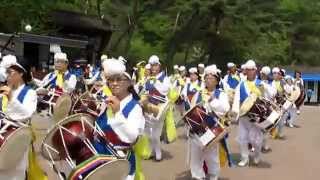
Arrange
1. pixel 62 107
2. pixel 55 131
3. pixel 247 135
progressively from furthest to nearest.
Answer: pixel 247 135 < pixel 62 107 < pixel 55 131

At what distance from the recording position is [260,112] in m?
10.6

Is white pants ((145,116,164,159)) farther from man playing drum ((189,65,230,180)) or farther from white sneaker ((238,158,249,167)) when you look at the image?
man playing drum ((189,65,230,180))

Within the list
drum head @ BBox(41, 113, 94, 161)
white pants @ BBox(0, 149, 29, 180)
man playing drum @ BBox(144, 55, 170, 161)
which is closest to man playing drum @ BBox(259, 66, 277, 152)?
man playing drum @ BBox(144, 55, 170, 161)

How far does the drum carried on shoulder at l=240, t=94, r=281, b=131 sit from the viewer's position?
34.7 feet

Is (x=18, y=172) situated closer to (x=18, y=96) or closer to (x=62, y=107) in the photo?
(x=18, y=96)

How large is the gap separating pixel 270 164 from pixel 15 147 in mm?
6668

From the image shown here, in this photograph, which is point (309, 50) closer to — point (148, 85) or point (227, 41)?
point (227, 41)

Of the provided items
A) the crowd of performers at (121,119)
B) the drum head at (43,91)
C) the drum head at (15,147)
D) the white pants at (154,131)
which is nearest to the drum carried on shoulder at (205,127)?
the crowd of performers at (121,119)

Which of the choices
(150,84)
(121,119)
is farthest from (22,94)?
(150,84)

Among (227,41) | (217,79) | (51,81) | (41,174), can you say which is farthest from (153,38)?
(41,174)

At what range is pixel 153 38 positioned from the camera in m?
43.9

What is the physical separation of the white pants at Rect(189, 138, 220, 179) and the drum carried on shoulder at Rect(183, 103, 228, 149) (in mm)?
212

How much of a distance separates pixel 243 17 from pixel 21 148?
113 feet

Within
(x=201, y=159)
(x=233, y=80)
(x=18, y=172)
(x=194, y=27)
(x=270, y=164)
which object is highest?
(x=194, y=27)
